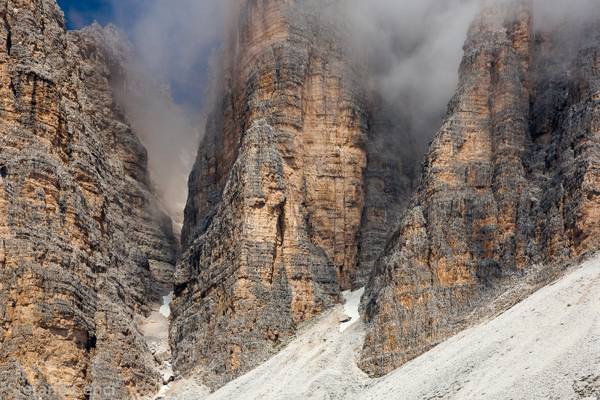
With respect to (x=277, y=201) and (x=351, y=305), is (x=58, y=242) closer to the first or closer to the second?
(x=277, y=201)

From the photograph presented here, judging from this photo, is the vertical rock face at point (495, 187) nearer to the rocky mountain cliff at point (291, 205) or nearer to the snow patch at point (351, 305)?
the rocky mountain cliff at point (291, 205)

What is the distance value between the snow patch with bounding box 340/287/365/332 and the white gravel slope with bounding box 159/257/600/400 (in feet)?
7.95

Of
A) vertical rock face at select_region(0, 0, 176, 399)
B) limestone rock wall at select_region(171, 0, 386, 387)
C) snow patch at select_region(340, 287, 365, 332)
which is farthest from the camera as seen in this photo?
limestone rock wall at select_region(171, 0, 386, 387)

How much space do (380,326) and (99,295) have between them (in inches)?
782

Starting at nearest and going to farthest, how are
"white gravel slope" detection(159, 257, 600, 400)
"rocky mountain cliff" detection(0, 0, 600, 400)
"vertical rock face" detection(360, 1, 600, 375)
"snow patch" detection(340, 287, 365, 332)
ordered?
"white gravel slope" detection(159, 257, 600, 400)
"vertical rock face" detection(360, 1, 600, 375)
"rocky mountain cliff" detection(0, 0, 600, 400)
"snow patch" detection(340, 287, 365, 332)

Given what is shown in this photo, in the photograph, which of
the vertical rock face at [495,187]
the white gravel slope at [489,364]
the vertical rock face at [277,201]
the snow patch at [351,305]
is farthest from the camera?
the vertical rock face at [277,201]

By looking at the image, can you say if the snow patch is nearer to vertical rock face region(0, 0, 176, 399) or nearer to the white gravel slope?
the white gravel slope

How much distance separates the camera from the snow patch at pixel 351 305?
269 ft

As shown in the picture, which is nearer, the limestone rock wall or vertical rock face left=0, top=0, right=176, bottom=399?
vertical rock face left=0, top=0, right=176, bottom=399

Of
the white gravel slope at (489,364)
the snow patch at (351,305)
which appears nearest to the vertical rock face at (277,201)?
the snow patch at (351,305)

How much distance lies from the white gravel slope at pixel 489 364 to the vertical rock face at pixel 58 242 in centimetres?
767

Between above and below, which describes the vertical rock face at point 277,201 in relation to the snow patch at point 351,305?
above

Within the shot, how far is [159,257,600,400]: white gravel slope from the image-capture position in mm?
59156

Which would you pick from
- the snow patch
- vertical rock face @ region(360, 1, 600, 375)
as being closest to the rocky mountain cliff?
vertical rock face @ region(360, 1, 600, 375)
